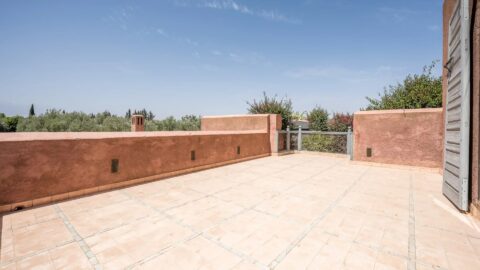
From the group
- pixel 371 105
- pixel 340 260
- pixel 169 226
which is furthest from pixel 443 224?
pixel 371 105

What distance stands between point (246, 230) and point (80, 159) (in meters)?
3.69

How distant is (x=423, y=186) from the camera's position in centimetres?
533

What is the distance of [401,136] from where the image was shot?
286 inches

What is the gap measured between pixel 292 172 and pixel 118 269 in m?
5.36

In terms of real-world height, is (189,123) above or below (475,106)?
above

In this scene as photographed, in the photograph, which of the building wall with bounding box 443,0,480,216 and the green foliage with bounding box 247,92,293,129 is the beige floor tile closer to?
the building wall with bounding box 443,0,480,216

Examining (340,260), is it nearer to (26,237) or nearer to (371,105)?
(26,237)

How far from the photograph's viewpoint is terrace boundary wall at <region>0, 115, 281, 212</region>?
12.2 ft

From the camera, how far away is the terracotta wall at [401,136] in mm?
6758

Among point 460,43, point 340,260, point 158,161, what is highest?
point 460,43

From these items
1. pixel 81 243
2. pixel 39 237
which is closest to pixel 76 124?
pixel 39 237

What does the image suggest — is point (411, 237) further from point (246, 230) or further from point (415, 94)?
point (415, 94)

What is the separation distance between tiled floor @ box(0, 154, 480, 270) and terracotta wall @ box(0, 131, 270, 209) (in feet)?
1.33

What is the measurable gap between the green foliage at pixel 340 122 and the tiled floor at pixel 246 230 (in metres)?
9.78
